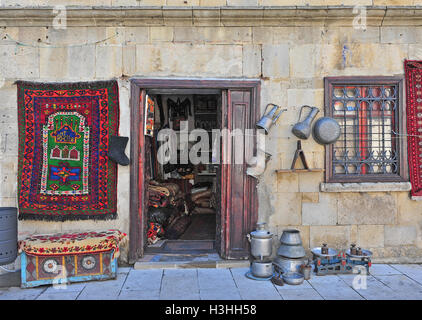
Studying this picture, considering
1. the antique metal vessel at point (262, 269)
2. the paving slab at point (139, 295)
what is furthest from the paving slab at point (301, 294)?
the paving slab at point (139, 295)

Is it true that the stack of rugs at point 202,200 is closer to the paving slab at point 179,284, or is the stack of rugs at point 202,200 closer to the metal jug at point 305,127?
the paving slab at point 179,284

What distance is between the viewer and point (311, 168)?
498cm

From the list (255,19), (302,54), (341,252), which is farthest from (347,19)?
(341,252)

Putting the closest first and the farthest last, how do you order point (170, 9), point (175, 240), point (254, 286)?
point (254, 286)
point (170, 9)
point (175, 240)

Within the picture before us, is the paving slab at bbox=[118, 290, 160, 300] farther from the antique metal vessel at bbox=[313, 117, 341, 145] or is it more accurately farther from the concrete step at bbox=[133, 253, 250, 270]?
the antique metal vessel at bbox=[313, 117, 341, 145]

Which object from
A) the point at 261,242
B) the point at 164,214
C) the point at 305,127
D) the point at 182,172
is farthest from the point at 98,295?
the point at 182,172

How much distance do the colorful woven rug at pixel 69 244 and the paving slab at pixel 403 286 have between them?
11.6 feet

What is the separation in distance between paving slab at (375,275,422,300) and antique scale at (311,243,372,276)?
270 millimetres

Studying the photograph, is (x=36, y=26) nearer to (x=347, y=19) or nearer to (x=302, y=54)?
(x=302, y=54)

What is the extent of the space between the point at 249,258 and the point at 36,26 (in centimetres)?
468

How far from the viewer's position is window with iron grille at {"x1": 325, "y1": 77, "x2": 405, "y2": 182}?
5.07 metres

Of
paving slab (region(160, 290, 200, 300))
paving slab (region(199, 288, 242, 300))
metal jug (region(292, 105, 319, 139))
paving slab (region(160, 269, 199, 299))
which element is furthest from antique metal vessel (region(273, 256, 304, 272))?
metal jug (region(292, 105, 319, 139))

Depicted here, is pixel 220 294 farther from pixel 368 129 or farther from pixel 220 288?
pixel 368 129

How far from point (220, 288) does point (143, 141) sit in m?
2.39
